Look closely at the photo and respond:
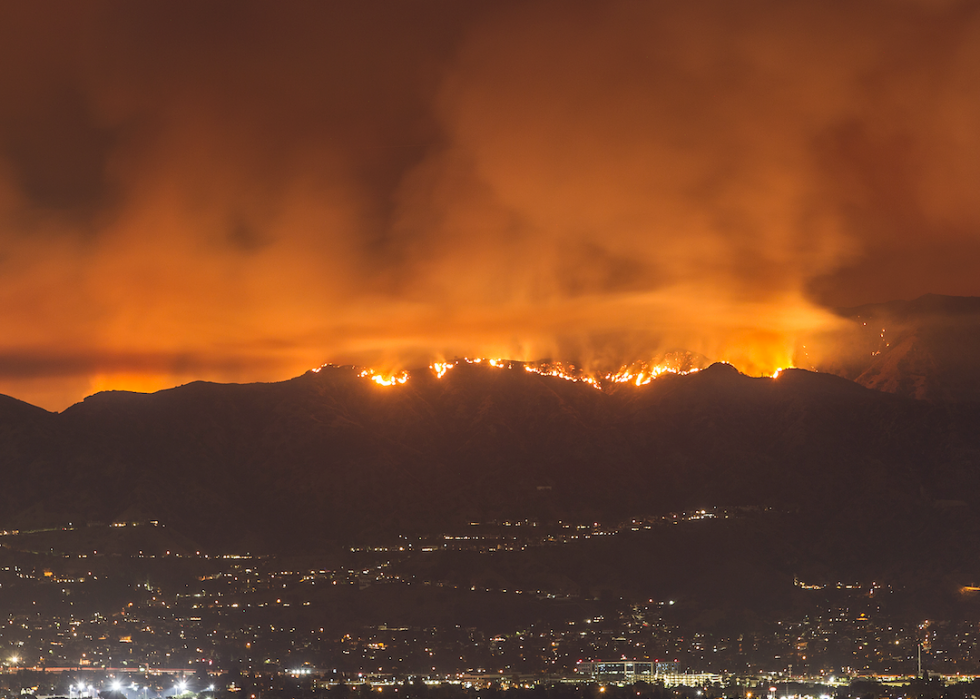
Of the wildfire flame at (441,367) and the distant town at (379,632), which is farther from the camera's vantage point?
the wildfire flame at (441,367)

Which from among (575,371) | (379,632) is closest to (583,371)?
(575,371)

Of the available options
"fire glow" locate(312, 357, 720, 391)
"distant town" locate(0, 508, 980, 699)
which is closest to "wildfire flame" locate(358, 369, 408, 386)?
"fire glow" locate(312, 357, 720, 391)

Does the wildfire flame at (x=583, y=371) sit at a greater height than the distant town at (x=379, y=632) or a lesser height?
greater

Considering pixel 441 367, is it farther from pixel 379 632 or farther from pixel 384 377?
pixel 379 632

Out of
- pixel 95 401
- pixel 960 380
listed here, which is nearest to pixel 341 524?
pixel 95 401

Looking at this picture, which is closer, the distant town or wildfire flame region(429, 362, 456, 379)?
the distant town

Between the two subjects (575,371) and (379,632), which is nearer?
(379,632)

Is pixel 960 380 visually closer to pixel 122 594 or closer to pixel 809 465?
pixel 809 465

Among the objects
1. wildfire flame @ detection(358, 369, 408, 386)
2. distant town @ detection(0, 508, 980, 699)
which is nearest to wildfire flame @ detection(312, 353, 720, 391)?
wildfire flame @ detection(358, 369, 408, 386)

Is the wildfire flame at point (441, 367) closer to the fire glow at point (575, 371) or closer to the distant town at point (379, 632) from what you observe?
the fire glow at point (575, 371)

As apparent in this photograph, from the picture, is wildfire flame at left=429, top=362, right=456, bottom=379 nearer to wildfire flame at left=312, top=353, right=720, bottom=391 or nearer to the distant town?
wildfire flame at left=312, top=353, right=720, bottom=391

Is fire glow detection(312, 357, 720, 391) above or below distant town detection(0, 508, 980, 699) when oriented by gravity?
above

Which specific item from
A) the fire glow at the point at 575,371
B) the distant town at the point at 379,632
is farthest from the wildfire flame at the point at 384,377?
the distant town at the point at 379,632
